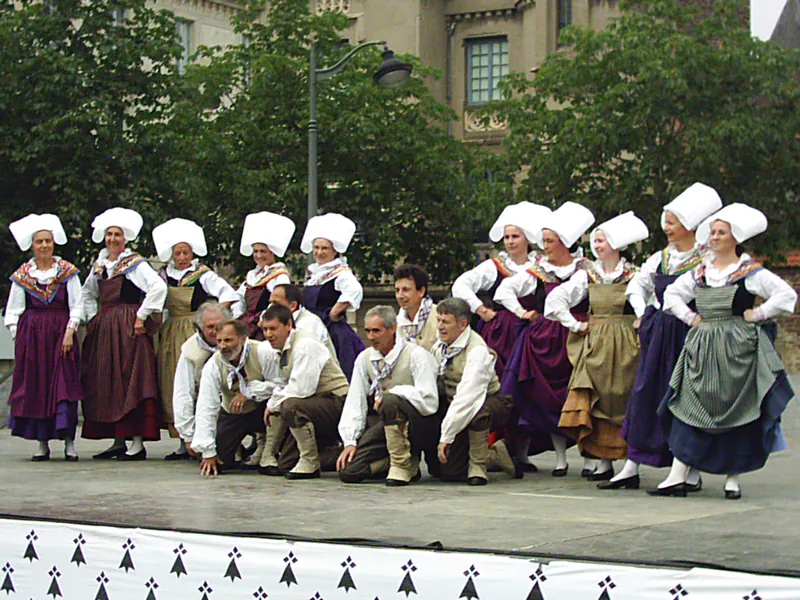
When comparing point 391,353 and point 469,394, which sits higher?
point 391,353

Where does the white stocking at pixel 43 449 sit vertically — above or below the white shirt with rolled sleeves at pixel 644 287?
below

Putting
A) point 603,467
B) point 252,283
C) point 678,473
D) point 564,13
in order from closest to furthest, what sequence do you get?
point 678,473 → point 603,467 → point 252,283 → point 564,13

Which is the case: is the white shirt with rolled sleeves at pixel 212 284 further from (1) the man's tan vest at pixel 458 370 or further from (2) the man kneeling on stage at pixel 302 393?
(1) the man's tan vest at pixel 458 370

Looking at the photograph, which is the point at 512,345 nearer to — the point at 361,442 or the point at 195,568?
the point at 361,442

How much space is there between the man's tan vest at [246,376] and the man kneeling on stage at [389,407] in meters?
0.89

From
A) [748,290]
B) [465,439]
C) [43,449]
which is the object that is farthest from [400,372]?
[43,449]

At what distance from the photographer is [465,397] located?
9.57 m

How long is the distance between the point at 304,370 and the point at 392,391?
739 millimetres

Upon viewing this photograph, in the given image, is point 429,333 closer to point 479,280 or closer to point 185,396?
point 479,280

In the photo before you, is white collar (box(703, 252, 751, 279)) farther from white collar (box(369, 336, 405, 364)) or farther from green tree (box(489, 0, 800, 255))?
green tree (box(489, 0, 800, 255))

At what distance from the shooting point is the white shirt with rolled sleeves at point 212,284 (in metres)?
11.8

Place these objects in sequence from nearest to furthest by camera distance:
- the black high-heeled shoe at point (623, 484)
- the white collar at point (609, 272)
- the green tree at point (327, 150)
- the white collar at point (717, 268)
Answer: the white collar at point (717, 268) < the black high-heeled shoe at point (623, 484) < the white collar at point (609, 272) < the green tree at point (327, 150)

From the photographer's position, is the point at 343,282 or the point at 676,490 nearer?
the point at 676,490

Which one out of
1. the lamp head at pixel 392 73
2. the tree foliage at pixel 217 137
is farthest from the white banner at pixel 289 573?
the tree foliage at pixel 217 137
